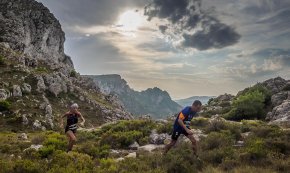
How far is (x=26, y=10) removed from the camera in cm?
10731

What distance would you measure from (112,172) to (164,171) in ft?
6.36

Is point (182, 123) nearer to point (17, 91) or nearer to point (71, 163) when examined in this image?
point (71, 163)

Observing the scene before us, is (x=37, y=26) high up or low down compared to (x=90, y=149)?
up

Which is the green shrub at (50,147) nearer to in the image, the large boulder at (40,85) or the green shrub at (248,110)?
the green shrub at (248,110)

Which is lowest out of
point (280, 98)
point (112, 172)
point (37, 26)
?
point (112, 172)

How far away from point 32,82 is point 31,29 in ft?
197

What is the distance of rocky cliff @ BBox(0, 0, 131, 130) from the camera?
4094cm

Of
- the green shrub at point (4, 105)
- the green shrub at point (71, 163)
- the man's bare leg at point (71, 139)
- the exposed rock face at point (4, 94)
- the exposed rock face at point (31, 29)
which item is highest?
the exposed rock face at point (31, 29)

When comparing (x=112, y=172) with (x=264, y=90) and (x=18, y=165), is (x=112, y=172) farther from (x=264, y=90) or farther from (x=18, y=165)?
(x=264, y=90)

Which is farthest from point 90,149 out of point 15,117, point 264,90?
point 264,90

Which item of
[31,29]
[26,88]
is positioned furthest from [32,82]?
[31,29]

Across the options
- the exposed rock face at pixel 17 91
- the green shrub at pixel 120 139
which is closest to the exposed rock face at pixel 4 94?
the exposed rock face at pixel 17 91

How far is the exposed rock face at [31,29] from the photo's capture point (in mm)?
89062

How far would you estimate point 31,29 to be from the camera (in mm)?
106688
